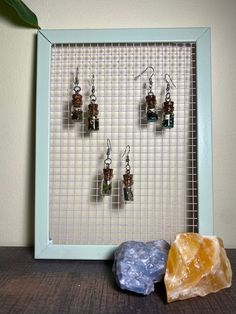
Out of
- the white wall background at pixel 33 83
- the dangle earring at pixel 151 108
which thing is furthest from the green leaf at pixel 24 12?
the dangle earring at pixel 151 108

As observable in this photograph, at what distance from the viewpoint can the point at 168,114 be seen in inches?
30.0

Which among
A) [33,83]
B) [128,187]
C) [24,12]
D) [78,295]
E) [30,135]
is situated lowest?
[78,295]

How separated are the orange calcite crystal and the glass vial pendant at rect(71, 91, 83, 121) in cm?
38

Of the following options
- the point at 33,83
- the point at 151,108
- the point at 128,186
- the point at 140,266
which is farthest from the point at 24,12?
the point at 140,266

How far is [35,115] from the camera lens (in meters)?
0.83

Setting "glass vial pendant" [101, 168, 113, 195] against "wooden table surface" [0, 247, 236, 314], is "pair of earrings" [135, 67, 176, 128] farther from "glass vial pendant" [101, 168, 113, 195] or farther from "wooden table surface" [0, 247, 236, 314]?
"wooden table surface" [0, 247, 236, 314]

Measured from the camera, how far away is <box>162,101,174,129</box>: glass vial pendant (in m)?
0.76

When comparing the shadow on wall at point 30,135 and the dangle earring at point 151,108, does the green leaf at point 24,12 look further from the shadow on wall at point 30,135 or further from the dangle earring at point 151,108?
the dangle earring at point 151,108

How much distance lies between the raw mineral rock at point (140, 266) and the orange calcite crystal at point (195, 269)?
0.04m

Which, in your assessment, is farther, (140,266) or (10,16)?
(10,16)

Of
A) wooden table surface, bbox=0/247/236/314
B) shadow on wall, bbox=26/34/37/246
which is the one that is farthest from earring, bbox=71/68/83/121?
wooden table surface, bbox=0/247/236/314

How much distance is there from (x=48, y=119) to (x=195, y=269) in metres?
0.48

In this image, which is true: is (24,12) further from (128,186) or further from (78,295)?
(78,295)

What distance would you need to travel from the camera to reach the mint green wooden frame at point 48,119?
0.75 meters
